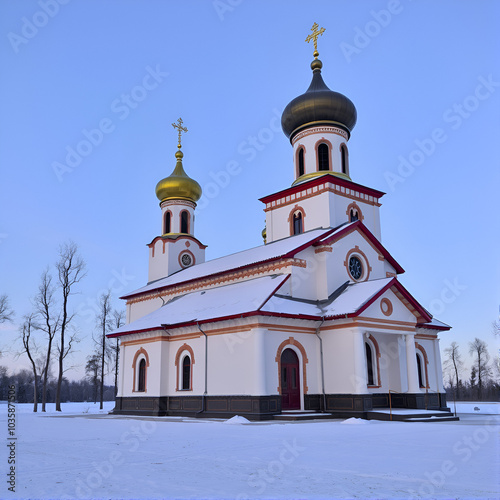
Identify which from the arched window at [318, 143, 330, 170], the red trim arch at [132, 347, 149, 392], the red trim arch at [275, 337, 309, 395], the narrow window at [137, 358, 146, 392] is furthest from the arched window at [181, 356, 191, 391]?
the arched window at [318, 143, 330, 170]

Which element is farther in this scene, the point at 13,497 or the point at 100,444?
the point at 100,444

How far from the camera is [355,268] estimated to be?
90.4ft

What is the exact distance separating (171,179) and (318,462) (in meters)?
32.6

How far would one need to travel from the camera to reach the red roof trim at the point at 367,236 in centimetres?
2603

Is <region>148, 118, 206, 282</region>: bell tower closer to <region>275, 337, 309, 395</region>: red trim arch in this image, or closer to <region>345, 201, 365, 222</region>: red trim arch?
<region>345, 201, 365, 222</region>: red trim arch

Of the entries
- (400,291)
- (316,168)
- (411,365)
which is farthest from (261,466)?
(316,168)

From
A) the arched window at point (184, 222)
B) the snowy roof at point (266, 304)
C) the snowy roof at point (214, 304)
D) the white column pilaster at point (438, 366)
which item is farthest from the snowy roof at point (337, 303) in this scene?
the arched window at point (184, 222)

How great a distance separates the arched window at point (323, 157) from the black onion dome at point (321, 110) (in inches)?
56.1

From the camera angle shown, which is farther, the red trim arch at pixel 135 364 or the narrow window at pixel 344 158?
the narrow window at pixel 344 158

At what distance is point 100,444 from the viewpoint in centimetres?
1286

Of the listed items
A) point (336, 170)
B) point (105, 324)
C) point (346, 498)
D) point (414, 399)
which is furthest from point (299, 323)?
point (105, 324)

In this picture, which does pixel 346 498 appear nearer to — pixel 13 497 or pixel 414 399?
pixel 13 497

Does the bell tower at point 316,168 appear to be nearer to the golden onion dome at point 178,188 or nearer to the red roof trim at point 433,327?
the red roof trim at point 433,327

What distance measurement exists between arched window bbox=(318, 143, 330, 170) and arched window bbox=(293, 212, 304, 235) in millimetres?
3045
